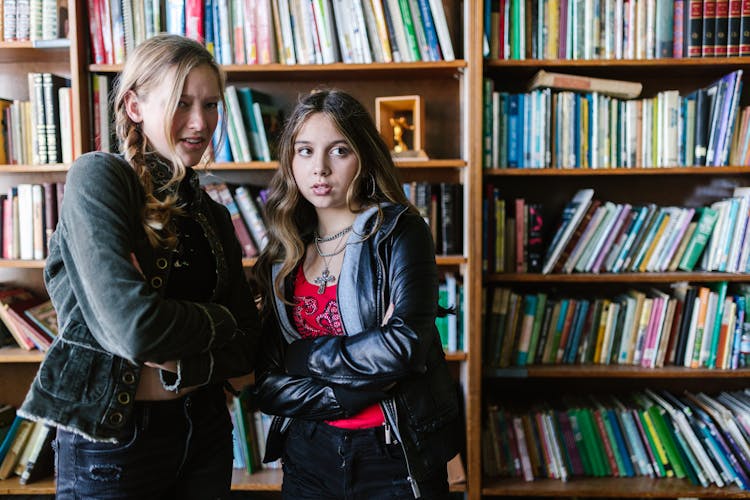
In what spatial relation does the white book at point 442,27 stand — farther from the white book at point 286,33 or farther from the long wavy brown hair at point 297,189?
the long wavy brown hair at point 297,189

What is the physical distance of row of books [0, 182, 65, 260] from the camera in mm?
2176

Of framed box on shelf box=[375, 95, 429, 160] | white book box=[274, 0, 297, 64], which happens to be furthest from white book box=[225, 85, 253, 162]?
framed box on shelf box=[375, 95, 429, 160]

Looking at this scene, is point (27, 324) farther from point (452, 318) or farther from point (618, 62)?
point (618, 62)

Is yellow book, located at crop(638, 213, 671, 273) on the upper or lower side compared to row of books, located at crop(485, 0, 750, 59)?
lower

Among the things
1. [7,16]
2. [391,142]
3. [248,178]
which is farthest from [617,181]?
[7,16]

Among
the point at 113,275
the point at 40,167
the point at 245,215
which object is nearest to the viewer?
the point at 113,275

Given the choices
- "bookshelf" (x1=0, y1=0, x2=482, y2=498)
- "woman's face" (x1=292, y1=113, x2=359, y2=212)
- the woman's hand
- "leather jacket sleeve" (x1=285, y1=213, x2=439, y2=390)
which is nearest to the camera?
the woman's hand

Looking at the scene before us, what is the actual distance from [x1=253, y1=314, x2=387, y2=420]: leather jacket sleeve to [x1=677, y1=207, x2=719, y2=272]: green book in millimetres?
1585

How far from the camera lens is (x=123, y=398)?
1.04 m

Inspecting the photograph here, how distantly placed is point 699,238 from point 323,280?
1629mm

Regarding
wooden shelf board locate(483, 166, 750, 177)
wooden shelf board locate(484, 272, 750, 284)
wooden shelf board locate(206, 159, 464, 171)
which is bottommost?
wooden shelf board locate(484, 272, 750, 284)

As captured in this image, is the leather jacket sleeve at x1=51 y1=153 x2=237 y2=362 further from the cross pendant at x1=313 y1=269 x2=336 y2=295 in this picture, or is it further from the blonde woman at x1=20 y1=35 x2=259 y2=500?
the cross pendant at x1=313 y1=269 x2=336 y2=295

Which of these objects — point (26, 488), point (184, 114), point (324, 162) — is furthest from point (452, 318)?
point (26, 488)

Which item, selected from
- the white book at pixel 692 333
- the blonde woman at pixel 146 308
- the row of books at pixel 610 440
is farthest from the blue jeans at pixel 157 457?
the white book at pixel 692 333
